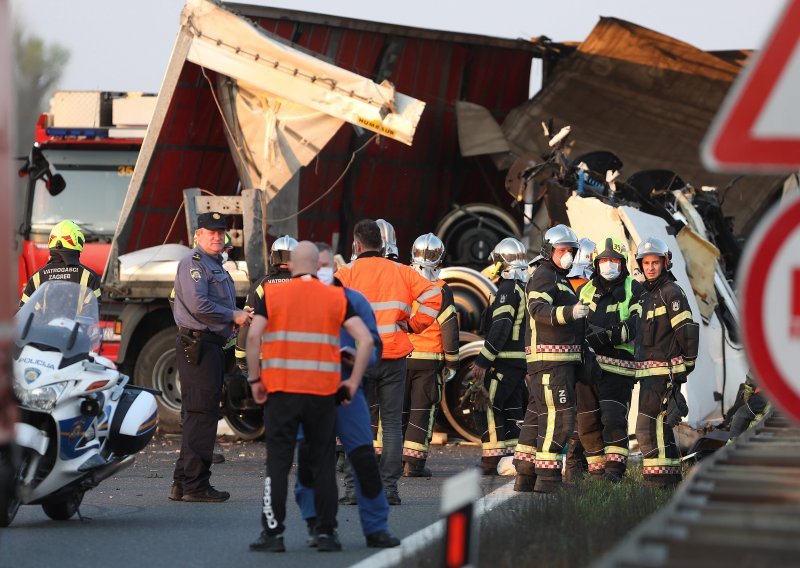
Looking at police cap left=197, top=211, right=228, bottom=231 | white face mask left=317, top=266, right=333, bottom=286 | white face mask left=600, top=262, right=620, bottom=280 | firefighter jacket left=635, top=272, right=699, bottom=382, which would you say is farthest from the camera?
white face mask left=600, top=262, right=620, bottom=280

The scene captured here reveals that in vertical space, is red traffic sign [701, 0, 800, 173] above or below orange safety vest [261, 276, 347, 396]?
above

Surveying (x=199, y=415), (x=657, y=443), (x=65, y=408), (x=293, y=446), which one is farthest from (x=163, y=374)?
(x=293, y=446)

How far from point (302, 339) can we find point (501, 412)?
5185 mm

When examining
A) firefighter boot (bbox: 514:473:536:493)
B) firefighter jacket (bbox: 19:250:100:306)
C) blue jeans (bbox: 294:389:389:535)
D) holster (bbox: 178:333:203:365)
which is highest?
firefighter jacket (bbox: 19:250:100:306)

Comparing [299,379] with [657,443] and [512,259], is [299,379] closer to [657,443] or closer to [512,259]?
[657,443]

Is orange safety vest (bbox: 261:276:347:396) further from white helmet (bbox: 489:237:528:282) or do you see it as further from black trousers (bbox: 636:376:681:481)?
white helmet (bbox: 489:237:528:282)

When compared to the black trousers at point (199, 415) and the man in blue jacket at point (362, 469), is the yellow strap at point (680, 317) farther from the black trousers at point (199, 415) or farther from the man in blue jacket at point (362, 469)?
the man in blue jacket at point (362, 469)

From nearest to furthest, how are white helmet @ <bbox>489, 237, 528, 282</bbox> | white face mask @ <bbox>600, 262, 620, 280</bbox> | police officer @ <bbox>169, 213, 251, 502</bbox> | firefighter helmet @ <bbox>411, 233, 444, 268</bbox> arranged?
police officer @ <bbox>169, 213, 251, 502</bbox> → white face mask @ <bbox>600, 262, 620, 280</bbox> → white helmet @ <bbox>489, 237, 528, 282</bbox> → firefighter helmet @ <bbox>411, 233, 444, 268</bbox>

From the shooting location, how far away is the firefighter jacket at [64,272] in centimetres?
1146

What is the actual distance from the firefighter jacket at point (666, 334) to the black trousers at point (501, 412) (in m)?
1.37

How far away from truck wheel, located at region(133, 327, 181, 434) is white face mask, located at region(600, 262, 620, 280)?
17.4ft

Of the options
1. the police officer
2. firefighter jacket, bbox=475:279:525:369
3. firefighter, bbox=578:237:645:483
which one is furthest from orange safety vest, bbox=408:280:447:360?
the police officer

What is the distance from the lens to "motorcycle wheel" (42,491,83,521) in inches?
376

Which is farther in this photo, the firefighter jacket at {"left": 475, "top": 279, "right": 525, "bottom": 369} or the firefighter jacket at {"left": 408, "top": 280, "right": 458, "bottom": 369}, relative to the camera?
the firefighter jacket at {"left": 475, "top": 279, "right": 525, "bottom": 369}
